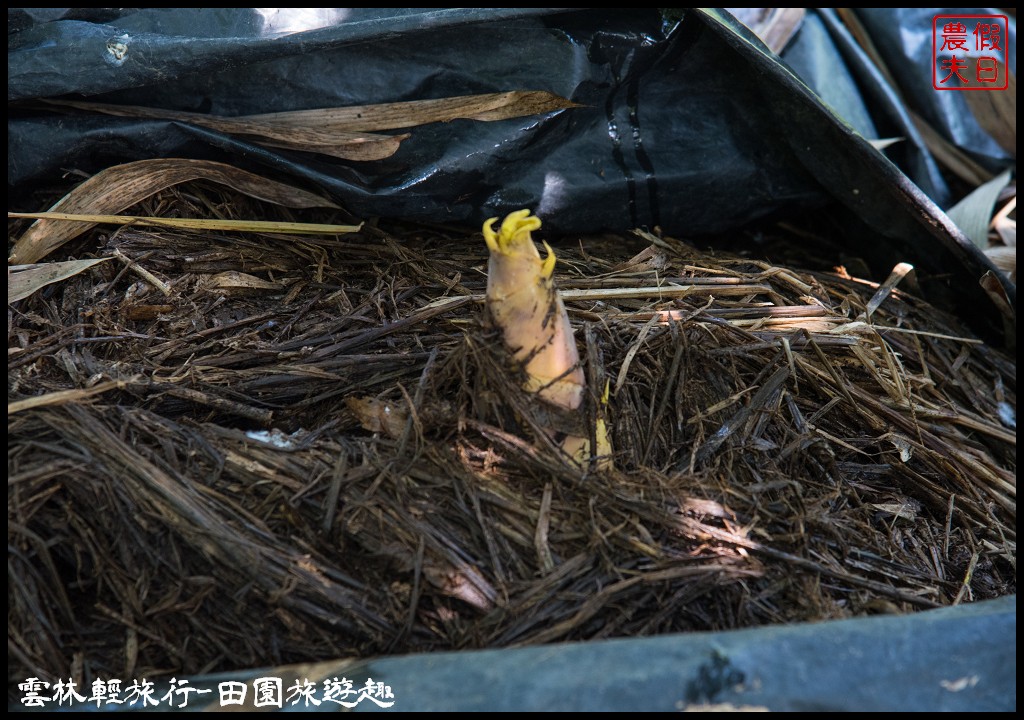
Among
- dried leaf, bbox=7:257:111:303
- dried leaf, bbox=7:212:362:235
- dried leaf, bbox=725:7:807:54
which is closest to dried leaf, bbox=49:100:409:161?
dried leaf, bbox=7:212:362:235

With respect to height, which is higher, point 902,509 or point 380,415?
point 380,415

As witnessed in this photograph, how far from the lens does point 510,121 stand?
149cm

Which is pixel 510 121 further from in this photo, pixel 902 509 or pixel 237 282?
pixel 902 509

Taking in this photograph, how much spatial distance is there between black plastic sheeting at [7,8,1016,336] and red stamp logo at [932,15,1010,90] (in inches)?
23.7

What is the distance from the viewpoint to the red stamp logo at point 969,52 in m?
1.99

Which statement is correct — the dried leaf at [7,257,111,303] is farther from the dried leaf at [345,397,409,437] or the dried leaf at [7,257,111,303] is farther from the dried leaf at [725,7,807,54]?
Answer: the dried leaf at [725,7,807,54]

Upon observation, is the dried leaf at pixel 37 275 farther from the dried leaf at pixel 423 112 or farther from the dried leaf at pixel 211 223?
the dried leaf at pixel 423 112

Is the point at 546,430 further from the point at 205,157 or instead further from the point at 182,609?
the point at 205,157

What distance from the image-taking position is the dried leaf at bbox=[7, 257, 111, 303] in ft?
4.38

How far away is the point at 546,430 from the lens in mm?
1151

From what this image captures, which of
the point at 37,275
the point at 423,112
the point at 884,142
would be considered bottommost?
the point at 37,275

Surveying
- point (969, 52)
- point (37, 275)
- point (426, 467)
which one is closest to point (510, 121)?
point (426, 467)


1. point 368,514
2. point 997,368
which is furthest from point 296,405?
point 997,368

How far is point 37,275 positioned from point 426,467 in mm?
789
